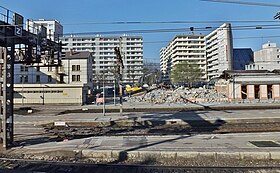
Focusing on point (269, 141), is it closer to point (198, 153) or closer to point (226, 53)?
point (198, 153)

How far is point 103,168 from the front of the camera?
8.15m

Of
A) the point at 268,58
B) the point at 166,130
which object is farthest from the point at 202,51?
the point at 166,130

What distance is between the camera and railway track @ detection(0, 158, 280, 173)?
25.3 feet

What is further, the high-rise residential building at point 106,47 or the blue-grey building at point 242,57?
the high-rise residential building at point 106,47

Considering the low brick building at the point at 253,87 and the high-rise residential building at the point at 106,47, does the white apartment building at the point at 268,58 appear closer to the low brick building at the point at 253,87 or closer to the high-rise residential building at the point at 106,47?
the low brick building at the point at 253,87

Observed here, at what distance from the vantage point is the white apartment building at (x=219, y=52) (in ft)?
292

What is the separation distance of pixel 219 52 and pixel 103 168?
9423 cm

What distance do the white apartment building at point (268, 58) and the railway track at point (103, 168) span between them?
3388 inches

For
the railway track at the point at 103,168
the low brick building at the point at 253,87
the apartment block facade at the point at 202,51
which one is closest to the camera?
the railway track at the point at 103,168

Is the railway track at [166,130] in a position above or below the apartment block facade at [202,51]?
below

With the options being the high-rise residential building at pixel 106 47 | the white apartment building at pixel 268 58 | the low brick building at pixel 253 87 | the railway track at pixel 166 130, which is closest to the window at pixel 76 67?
the low brick building at pixel 253 87

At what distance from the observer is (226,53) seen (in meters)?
89.3

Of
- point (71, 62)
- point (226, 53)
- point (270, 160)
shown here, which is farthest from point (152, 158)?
point (226, 53)

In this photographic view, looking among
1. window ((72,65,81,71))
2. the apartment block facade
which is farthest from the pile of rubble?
the apartment block facade
